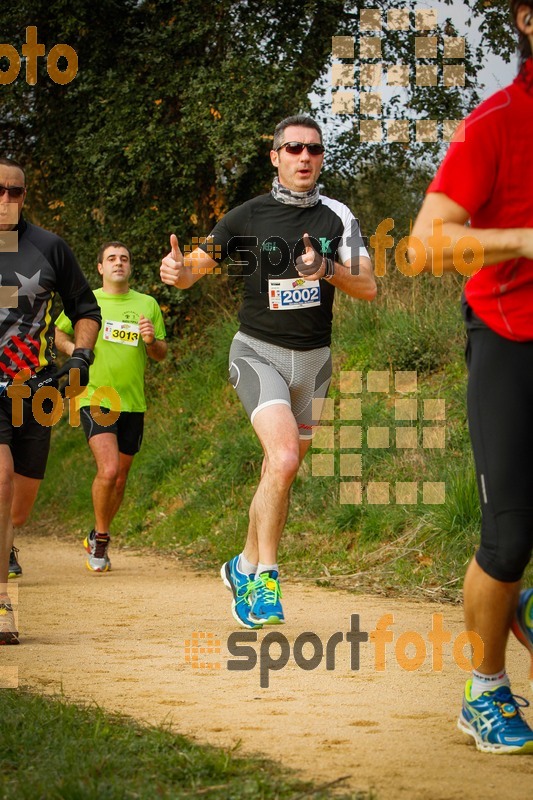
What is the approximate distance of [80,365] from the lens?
6.47 metres

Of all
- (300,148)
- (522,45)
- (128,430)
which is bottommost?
(128,430)

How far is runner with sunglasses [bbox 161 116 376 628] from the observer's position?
638 centimetres

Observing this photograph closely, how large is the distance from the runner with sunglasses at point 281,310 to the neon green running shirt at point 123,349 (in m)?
3.75

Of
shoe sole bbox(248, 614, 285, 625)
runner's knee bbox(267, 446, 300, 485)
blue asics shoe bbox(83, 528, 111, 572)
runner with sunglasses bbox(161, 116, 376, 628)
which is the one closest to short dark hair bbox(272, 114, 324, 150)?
runner with sunglasses bbox(161, 116, 376, 628)

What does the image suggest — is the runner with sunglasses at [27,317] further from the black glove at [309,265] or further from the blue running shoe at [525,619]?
the blue running shoe at [525,619]

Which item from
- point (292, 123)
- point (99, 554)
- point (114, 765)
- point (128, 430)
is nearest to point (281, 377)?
point (292, 123)

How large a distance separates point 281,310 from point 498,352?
309 cm

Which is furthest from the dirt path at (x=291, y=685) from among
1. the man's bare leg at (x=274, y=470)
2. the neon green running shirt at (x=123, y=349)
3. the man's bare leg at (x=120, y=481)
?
the neon green running shirt at (x=123, y=349)

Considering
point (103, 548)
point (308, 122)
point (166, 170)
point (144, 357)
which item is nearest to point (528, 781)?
point (308, 122)

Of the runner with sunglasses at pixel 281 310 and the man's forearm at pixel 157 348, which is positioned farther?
the man's forearm at pixel 157 348

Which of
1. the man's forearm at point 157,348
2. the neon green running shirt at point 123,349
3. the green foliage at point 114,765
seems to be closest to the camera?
the green foliage at point 114,765

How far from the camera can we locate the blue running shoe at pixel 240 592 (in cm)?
632

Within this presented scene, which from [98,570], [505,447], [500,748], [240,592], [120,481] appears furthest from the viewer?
[120,481]

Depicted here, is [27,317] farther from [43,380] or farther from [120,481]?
[120,481]
